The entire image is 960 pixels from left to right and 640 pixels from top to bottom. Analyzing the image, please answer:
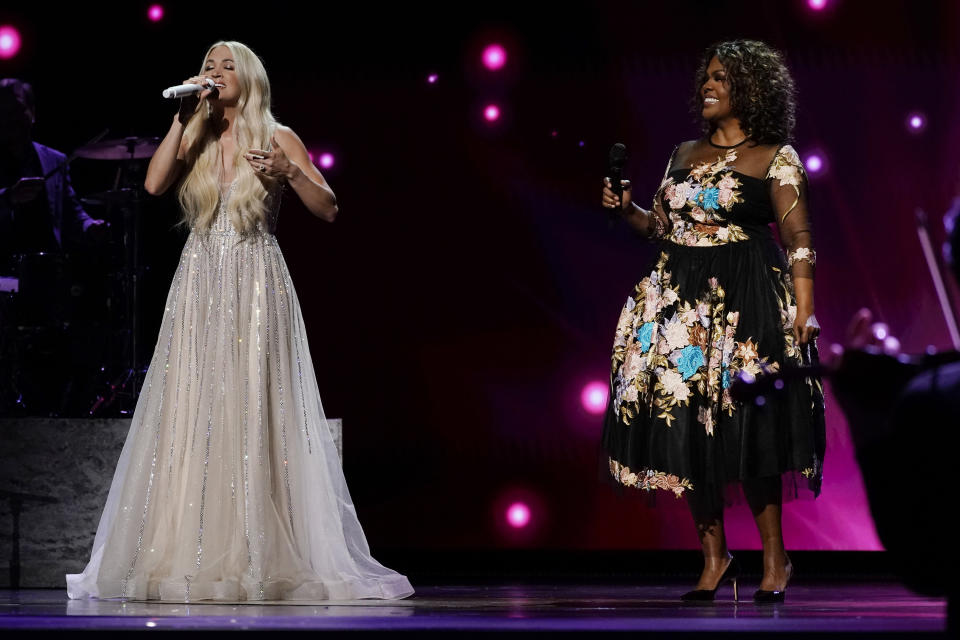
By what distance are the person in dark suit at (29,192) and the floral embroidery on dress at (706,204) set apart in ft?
9.11

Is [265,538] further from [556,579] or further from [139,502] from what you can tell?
[556,579]

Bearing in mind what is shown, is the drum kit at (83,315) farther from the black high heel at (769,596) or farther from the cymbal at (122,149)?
the black high heel at (769,596)

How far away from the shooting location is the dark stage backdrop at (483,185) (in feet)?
16.4

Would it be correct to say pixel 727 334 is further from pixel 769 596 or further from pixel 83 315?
pixel 83 315

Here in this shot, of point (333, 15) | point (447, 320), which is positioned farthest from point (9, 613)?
point (333, 15)

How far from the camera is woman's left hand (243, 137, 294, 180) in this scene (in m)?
3.12

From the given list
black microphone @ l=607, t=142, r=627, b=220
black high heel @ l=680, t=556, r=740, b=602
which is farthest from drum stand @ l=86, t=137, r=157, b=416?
black high heel @ l=680, t=556, r=740, b=602

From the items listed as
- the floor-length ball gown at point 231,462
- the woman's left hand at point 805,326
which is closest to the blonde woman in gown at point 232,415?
the floor-length ball gown at point 231,462

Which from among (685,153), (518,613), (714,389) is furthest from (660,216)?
(518,613)

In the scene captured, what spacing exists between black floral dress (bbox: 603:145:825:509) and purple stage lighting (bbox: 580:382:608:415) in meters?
1.75

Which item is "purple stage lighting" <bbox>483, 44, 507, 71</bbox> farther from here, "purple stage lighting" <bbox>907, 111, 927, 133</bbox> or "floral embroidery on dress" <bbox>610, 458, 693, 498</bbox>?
"floral embroidery on dress" <bbox>610, 458, 693, 498</bbox>

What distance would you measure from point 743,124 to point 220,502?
1.67 meters

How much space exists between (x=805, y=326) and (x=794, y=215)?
29 cm

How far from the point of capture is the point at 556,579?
4566 mm
